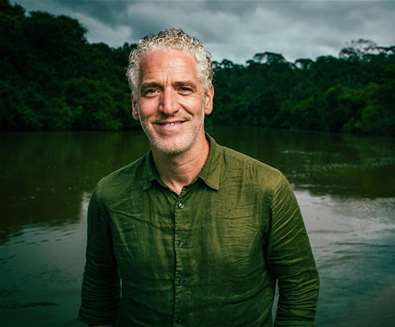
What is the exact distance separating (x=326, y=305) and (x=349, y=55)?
8974cm

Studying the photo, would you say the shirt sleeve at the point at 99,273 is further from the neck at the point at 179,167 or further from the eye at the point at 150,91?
the eye at the point at 150,91

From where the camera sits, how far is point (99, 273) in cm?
187

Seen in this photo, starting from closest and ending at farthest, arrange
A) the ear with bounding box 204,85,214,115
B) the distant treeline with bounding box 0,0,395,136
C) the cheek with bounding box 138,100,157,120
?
1. the cheek with bounding box 138,100,157,120
2. the ear with bounding box 204,85,214,115
3. the distant treeline with bounding box 0,0,395,136

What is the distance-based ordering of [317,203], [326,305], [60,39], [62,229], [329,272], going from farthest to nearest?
1. [60,39]
2. [317,203]
3. [62,229]
4. [329,272]
5. [326,305]

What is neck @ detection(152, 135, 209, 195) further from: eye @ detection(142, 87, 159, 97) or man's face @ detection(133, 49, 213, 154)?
eye @ detection(142, 87, 159, 97)

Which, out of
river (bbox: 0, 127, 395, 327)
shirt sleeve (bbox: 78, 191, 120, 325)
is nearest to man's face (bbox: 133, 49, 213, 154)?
shirt sleeve (bbox: 78, 191, 120, 325)

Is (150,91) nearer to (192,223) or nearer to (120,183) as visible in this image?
(120,183)

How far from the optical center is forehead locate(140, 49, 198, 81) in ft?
5.51

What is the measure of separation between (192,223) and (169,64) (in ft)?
2.11

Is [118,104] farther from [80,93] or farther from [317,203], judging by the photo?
[317,203]

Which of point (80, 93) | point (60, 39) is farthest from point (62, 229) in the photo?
point (60, 39)

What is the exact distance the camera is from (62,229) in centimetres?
693

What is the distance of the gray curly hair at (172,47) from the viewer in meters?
1.68

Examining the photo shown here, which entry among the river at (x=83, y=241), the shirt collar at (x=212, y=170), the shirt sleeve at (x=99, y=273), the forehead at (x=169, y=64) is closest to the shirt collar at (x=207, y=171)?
the shirt collar at (x=212, y=170)
